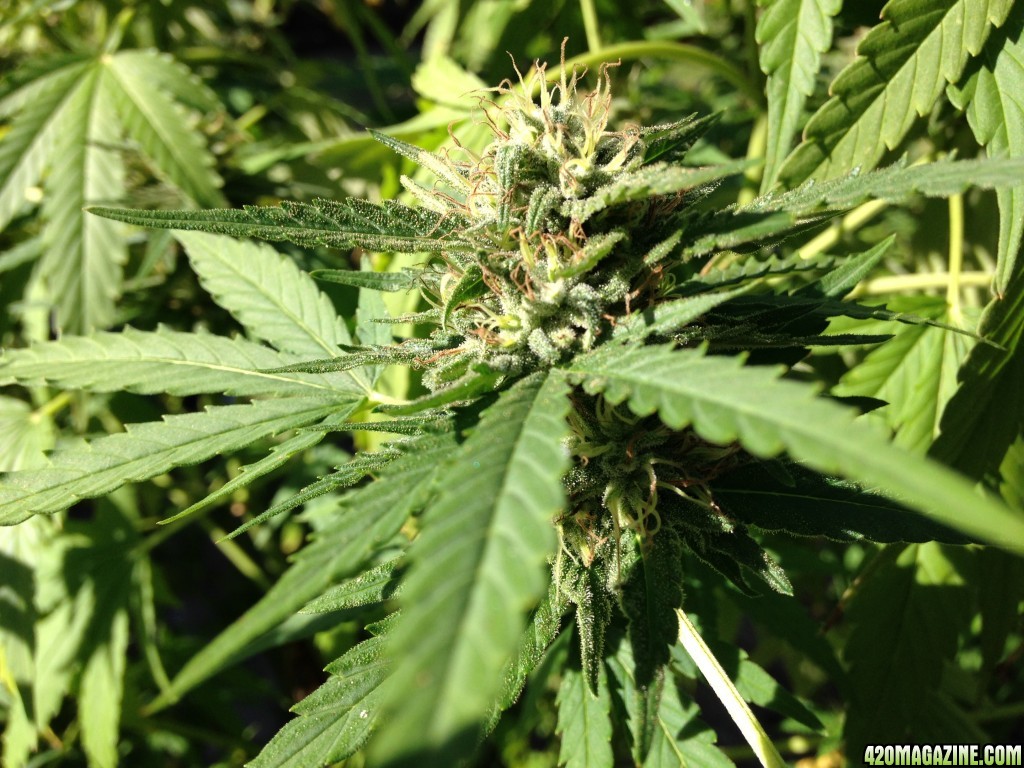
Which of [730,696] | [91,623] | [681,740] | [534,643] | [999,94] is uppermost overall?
[999,94]

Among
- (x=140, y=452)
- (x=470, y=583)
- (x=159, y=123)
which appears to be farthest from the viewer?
(x=159, y=123)

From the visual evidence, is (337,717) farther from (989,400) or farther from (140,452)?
(989,400)

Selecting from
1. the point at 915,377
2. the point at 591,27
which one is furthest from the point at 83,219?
the point at 915,377

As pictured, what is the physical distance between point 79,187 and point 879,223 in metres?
1.94

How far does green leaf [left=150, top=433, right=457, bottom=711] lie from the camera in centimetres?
48

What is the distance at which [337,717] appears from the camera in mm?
864

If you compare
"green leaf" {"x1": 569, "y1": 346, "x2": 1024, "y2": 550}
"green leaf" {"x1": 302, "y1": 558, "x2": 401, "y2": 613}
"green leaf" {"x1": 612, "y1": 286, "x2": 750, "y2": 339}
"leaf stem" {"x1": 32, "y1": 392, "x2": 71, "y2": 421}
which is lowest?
"green leaf" {"x1": 302, "y1": 558, "x2": 401, "y2": 613}

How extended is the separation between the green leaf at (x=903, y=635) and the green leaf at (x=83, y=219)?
1.51 metres

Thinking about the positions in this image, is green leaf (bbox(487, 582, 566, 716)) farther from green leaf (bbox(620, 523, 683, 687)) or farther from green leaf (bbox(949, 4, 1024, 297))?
green leaf (bbox(949, 4, 1024, 297))

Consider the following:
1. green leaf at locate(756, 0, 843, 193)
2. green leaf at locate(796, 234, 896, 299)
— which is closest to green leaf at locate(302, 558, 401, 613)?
Answer: green leaf at locate(796, 234, 896, 299)

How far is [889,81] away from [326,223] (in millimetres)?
803

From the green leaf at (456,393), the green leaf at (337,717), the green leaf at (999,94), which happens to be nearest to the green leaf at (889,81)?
the green leaf at (999,94)

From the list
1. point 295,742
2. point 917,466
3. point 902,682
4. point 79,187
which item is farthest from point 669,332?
point 79,187

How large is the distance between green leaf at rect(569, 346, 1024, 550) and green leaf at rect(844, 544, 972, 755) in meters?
0.84
